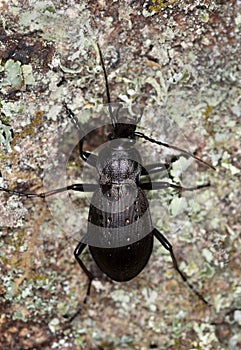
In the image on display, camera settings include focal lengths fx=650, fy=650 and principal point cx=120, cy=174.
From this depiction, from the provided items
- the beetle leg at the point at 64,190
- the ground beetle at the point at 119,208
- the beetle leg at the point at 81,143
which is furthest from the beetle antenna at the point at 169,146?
the beetle leg at the point at 64,190

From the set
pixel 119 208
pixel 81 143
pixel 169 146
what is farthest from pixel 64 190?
pixel 169 146

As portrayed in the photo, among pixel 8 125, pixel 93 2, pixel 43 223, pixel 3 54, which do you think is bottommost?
pixel 43 223

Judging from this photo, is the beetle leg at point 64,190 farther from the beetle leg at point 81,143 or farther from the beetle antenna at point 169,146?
the beetle antenna at point 169,146

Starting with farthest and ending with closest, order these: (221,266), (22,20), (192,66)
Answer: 1. (221,266)
2. (192,66)
3. (22,20)

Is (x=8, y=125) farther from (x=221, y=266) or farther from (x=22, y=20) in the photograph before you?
(x=221, y=266)

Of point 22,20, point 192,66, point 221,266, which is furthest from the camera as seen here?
point 221,266

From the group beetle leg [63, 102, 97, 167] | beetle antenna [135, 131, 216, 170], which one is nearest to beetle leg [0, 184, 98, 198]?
beetle leg [63, 102, 97, 167]

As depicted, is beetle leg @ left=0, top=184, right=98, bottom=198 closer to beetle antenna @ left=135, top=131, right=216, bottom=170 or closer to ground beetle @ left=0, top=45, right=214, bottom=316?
ground beetle @ left=0, top=45, right=214, bottom=316

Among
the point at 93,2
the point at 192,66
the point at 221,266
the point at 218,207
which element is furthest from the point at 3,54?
the point at 221,266

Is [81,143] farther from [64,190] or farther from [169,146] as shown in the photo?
[169,146]
